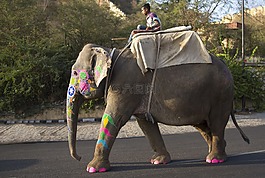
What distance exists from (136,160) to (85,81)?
1.77m

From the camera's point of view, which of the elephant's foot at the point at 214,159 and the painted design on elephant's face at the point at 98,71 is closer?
the painted design on elephant's face at the point at 98,71

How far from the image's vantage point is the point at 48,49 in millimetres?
12695

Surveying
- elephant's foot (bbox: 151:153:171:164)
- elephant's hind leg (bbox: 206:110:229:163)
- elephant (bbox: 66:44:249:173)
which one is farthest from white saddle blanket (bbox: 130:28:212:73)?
elephant's foot (bbox: 151:153:171:164)

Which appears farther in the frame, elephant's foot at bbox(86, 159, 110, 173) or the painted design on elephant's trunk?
the painted design on elephant's trunk

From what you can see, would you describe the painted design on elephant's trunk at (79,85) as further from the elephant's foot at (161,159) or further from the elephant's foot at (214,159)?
the elephant's foot at (214,159)

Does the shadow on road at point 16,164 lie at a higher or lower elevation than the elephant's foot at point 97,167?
lower

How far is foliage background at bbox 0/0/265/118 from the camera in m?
11.8

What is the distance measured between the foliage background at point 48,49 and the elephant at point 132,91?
7.19 meters

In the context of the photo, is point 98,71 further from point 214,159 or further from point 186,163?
point 214,159

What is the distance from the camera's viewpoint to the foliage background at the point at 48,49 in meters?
11.8

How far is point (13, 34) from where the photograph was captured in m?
12.5

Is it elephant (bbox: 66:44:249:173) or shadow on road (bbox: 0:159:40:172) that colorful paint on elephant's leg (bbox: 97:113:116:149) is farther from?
shadow on road (bbox: 0:159:40:172)

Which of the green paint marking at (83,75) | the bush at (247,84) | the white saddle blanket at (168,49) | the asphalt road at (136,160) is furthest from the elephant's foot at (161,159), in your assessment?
the bush at (247,84)

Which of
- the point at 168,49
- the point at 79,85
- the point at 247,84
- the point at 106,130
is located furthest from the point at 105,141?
the point at 247,84
